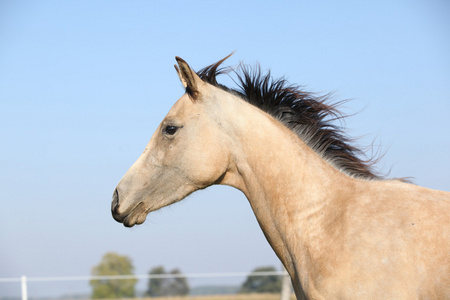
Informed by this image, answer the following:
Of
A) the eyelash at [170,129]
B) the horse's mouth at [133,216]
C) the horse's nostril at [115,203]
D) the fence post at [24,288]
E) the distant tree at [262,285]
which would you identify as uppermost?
the eyelash at [170,129]

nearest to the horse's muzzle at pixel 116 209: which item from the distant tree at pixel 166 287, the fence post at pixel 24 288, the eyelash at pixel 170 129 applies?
the eyelash at pixel 170 129

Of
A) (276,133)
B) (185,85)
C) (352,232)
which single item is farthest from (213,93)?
(352,232)

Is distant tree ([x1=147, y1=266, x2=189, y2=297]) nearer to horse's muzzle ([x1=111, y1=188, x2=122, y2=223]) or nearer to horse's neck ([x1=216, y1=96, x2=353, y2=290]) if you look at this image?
horse's muzzle ([x1=111, y1=188, x2=122, y2=223])

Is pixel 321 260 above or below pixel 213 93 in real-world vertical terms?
below

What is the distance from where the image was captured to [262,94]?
400 cm

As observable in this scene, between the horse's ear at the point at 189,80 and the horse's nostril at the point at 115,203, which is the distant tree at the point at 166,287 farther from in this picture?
the horse's ear at the point at 189,80

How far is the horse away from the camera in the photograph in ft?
9.74

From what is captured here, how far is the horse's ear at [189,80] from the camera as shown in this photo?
12.2 feet

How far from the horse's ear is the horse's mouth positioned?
1008mm

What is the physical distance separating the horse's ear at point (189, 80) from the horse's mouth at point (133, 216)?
1008 millimetres

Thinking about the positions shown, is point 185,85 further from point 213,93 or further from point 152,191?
point 152,191

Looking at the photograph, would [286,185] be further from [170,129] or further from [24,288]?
[24,288]

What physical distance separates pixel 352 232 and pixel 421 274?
493mm

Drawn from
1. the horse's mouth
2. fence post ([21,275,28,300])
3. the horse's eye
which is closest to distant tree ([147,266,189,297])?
fence post ([21,275,28,300])
